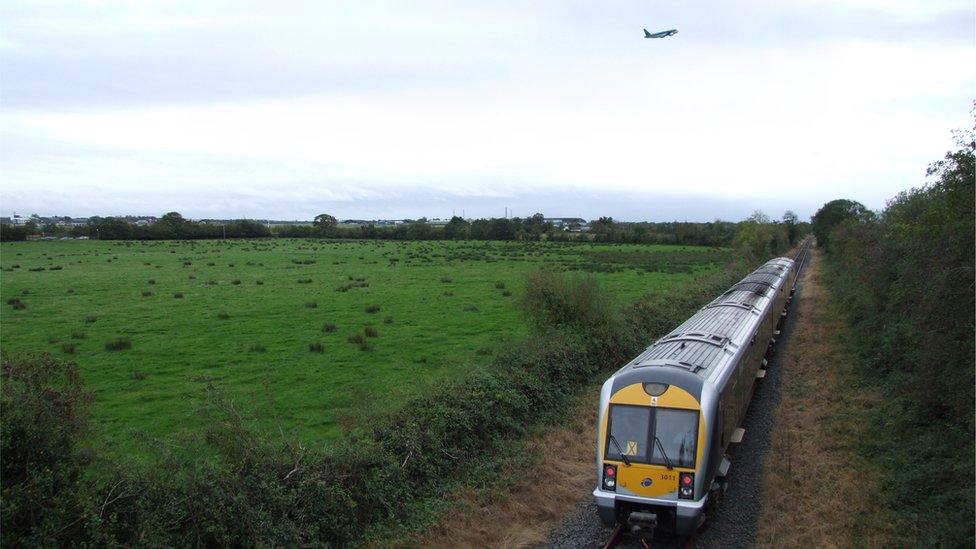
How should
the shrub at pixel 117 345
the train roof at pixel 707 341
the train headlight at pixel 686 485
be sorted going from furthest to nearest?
1. the shrub at pixel 117 345
2. the train roof at pixel 707 341
3. the train headlight at pixel 686 485

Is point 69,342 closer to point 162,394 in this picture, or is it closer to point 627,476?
point 162,394

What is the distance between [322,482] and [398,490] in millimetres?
1703

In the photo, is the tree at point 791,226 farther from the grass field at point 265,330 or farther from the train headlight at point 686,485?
the train headlight at point 686,485

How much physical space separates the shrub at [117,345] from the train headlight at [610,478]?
21.5m

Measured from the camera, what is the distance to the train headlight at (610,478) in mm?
10148

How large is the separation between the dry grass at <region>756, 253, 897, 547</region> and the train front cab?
65.2 inches

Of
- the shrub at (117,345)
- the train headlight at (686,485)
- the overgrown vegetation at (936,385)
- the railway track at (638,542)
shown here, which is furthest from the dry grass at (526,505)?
the shrub at (117,345)

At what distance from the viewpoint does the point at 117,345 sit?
81.9 ft

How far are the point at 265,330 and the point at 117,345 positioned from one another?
5.81 m

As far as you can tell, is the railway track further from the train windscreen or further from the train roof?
the train roof

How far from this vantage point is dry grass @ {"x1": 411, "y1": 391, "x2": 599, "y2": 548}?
10820 mm

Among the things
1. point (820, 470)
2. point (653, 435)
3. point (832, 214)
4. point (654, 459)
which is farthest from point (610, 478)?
point (832, 214)

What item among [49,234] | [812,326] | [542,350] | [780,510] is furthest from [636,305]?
[49,234]

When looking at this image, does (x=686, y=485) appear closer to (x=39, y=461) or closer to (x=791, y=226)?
(x=39, y=461)
